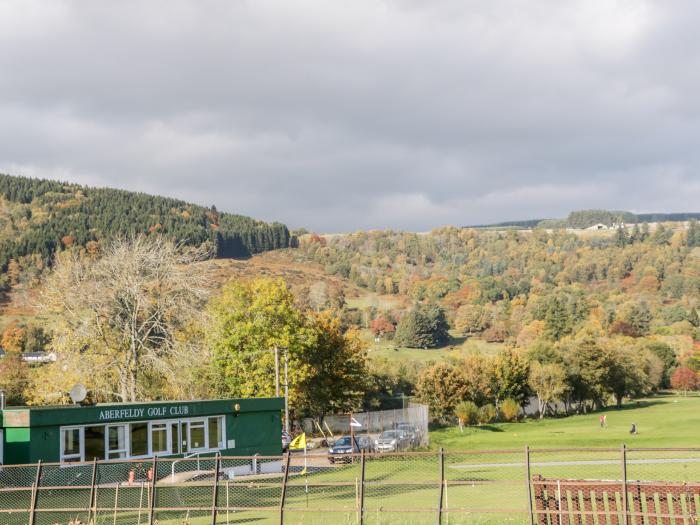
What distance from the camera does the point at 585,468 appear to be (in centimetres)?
4734

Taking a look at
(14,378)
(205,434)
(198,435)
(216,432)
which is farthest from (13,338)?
(198,435)

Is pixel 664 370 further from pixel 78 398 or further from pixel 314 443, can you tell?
pixel 78 398

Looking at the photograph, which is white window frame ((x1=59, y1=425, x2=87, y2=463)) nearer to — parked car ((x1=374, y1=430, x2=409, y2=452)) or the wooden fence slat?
the wooden fence slat

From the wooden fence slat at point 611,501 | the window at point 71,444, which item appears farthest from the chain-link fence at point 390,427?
the wooden fence slat at point 611,501

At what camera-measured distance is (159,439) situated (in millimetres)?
39094

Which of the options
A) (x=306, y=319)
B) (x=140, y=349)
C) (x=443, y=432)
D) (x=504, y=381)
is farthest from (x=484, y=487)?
(x=504, y=381)

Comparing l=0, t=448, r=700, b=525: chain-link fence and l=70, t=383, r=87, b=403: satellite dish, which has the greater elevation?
l=70, t=383, r=87, b=403: satellite dish

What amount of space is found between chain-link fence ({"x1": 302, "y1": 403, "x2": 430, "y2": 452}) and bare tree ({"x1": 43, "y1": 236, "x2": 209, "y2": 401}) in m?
13.1

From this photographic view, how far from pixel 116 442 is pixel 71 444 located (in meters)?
2.41

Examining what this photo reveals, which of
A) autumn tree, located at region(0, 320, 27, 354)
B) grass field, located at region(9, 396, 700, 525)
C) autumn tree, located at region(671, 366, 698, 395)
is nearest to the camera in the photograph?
grass field, located at region(9, 396, 700, 525)

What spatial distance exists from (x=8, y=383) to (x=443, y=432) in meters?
42.6

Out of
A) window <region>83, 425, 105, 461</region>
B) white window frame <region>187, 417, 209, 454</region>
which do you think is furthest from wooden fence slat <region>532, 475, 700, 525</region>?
white window frame <region>187, 417, 209, 454</region>

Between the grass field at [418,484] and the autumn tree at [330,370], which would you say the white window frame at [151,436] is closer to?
the grass field at [418,484]

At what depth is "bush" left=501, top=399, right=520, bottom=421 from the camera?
95.3m
